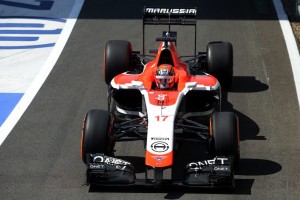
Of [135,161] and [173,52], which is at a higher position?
[173,52]

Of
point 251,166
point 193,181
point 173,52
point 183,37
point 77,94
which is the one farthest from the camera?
point 183,37

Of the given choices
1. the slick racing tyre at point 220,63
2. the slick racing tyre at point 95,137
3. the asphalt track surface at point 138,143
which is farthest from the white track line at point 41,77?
the slick racing tyre at point 220,63

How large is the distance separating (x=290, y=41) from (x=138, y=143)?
645cm

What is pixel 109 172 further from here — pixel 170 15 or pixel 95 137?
pixel 170 15

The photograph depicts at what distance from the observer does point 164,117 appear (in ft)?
45.8

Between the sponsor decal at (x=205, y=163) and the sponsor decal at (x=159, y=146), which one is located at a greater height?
the sponsor decal at (x=159, y=146)

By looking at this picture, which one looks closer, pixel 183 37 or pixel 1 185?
pixel 1 185

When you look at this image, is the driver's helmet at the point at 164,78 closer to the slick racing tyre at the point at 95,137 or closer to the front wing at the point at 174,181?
the slick racing tyre at the point at 95,137

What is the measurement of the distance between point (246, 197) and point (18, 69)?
764 centimetres

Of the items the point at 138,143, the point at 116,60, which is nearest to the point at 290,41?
the point at 116,60

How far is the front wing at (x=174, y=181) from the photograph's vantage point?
511 inches

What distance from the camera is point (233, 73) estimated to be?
18.3 m

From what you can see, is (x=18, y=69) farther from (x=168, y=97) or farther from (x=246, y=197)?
(x=246, y=197)

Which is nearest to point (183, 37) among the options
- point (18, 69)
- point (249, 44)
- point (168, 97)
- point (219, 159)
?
point (249, 44)
